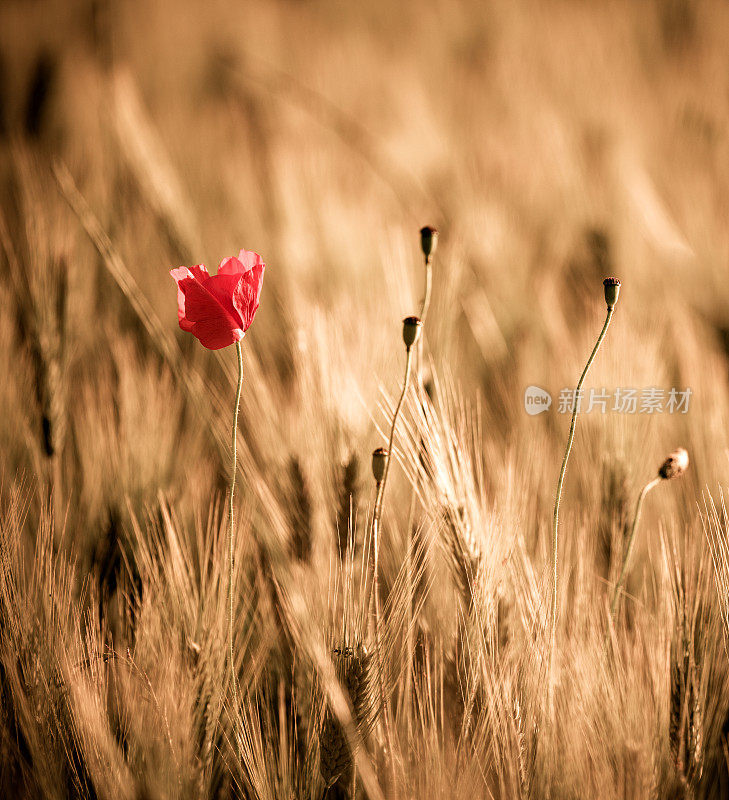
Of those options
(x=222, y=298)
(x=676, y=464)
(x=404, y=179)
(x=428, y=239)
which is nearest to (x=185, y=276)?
(x=222, y=298)

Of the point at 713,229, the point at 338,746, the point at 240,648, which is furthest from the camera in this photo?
the point at 713,229

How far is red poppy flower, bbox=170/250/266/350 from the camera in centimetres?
29

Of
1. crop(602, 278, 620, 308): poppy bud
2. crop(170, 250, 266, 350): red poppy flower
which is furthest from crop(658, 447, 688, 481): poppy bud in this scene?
crop(170, 250, 266, 350): red poppy flower

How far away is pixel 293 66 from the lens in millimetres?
1738

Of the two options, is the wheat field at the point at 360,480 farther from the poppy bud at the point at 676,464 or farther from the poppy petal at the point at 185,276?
the poppy petal at the point at 185,276

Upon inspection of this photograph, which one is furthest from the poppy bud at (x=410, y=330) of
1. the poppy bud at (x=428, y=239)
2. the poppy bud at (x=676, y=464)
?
the poppy bud at (x=676, y=464)

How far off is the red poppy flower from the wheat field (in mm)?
139

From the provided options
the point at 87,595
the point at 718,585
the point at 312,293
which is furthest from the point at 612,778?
the point at 312,293

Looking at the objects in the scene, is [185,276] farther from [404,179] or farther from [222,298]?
[404,179]

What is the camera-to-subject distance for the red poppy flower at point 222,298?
11.5 inches

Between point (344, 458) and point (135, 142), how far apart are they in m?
0.62

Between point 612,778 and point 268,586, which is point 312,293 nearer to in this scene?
point 268,586

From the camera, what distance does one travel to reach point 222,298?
292mm

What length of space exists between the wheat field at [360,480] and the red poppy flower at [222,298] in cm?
14
